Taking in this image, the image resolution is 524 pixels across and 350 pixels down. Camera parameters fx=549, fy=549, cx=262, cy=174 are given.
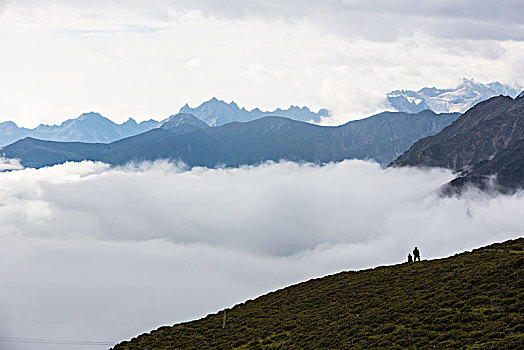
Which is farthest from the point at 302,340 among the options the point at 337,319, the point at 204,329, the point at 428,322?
the point at 204,329

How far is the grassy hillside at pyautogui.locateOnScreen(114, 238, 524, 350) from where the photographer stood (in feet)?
179

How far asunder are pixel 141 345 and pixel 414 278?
41.8m

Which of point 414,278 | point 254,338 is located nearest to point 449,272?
point 414,278

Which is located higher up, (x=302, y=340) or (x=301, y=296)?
(x=301, y=296)

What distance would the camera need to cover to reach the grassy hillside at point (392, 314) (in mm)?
54594

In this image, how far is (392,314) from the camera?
66438 mm

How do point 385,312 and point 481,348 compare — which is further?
point 385,312

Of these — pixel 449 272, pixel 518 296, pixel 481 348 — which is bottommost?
pixel 481 348

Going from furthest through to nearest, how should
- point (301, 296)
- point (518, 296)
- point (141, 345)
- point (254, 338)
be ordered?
point (301, 296) < point (141, 345) < point (254, 338) < point (518, 296)

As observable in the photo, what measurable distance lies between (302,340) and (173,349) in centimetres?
1837

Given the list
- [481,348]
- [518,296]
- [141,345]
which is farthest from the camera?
[141,345]

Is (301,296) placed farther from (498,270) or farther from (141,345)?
(498,270)

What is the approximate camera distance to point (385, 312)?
2685 inches

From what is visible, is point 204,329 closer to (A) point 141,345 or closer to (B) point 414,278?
(A) point 141,345
